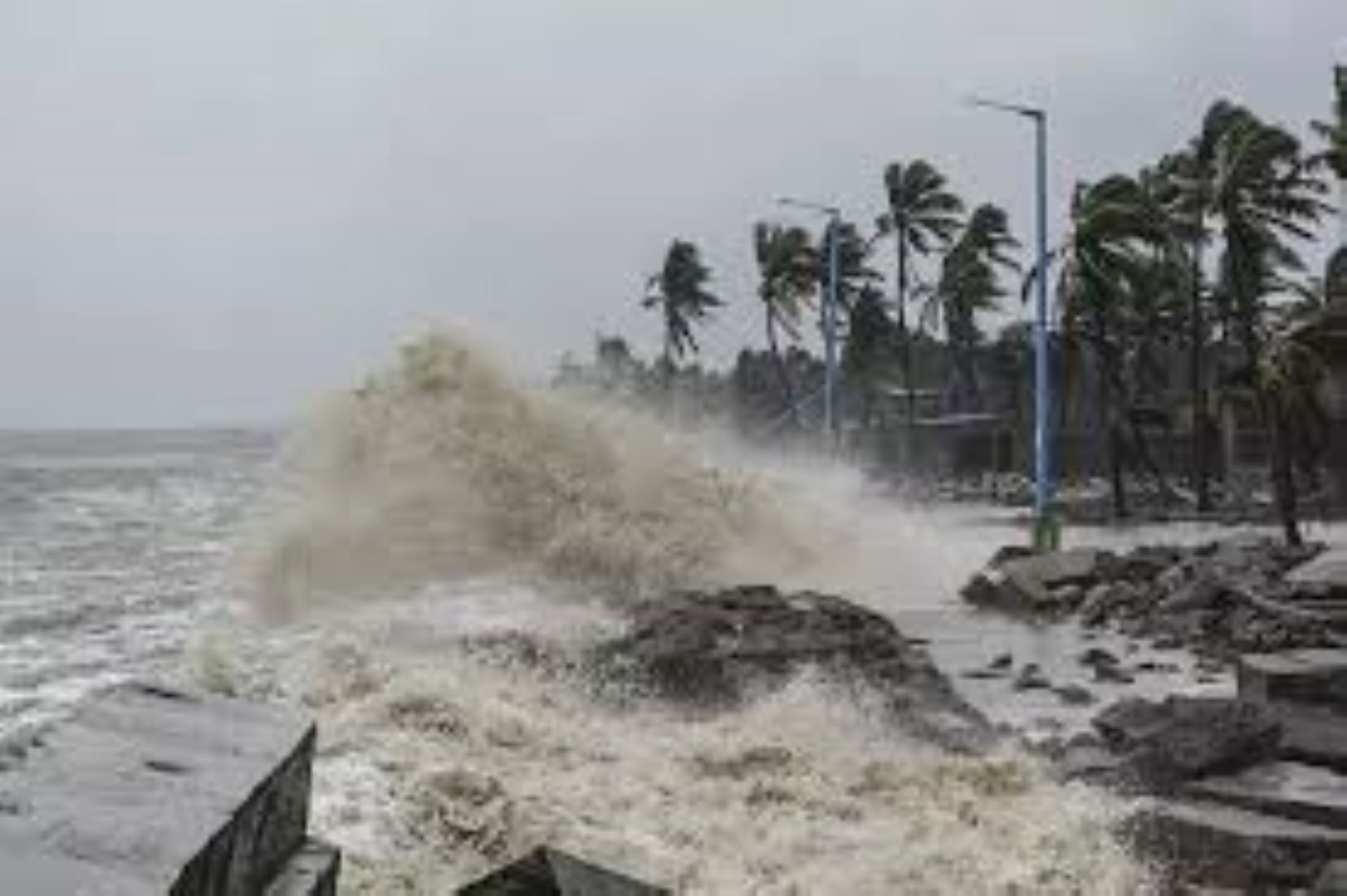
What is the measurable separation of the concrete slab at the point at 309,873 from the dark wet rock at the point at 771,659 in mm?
7191

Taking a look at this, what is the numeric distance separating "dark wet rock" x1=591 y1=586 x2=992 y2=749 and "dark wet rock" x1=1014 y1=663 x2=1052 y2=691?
0.75m

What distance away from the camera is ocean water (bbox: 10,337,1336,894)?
400 inches

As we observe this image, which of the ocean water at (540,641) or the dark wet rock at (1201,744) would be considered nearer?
the ocean water at (540,641)

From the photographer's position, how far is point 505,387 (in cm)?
3011

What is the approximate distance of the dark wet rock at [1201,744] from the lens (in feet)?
37.1

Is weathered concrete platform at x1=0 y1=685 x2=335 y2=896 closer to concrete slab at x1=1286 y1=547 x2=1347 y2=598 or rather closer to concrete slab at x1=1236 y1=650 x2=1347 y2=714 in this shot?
concrete slab at x1=1236 y1=650 x2=1347 y2=714

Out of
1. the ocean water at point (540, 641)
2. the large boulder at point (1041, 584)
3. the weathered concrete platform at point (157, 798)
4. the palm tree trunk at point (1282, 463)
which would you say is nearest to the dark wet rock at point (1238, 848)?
the ocean water at point (540, 641)

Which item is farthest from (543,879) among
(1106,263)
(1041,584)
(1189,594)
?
(1106,263)

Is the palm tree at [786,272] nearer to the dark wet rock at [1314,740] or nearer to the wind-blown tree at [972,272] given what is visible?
the wind-blown tree at [972,272]

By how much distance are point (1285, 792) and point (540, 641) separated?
8381 mm

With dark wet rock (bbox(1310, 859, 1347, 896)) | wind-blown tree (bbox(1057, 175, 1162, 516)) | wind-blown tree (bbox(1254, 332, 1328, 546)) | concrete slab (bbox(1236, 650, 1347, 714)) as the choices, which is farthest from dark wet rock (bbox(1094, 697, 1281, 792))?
wind-blown tree (bbox(1057, 175, 1162, 516))

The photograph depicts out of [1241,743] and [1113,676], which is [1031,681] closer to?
[1113,676]

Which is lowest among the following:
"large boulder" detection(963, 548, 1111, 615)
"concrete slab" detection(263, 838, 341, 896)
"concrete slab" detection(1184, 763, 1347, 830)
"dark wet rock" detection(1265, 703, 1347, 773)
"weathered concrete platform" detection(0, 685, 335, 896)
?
"large boulder" detection(963, 548, 1111, 615)

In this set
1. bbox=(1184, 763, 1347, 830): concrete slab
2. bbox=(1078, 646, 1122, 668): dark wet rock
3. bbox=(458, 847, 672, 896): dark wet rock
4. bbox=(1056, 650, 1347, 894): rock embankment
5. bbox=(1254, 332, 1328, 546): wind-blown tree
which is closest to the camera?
bbox=(458, 847, 672, 896): dark wet rock
